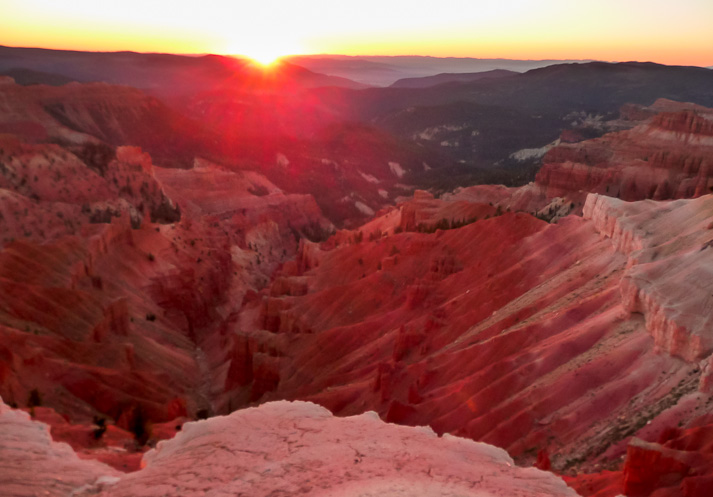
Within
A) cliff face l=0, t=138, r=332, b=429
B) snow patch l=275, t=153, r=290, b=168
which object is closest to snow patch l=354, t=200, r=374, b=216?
snow patch l=275, t=153, r=290, b=168

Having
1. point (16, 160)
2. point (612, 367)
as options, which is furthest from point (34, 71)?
point (612, 367)

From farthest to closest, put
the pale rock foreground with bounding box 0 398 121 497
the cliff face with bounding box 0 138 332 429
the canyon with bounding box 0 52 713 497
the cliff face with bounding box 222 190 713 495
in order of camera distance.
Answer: the cliff face with bounding box 0 138 332 429 < the cliff face with bounding box 222 190 713 495 < the canyon with bounding box 0 52 713 497 < the pale rock foreground with bounding box 0 398 121 497

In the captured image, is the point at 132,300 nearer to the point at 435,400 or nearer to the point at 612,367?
the point at 435,400

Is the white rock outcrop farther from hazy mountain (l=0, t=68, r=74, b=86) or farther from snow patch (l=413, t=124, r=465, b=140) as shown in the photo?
snow patch (l=413, t=124, r=465, b=140)

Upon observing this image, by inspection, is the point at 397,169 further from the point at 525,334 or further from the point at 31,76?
the point at 525,334

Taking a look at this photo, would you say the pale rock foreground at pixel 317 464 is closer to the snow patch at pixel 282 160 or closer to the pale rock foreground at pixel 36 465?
the pale rock foreground at pixel 36 465

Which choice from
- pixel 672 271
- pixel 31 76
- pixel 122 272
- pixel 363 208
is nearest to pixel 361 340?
pixel 672 271

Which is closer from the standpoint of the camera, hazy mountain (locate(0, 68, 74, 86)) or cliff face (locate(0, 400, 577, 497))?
cliff face (locate(0, 400, 577, 497))
